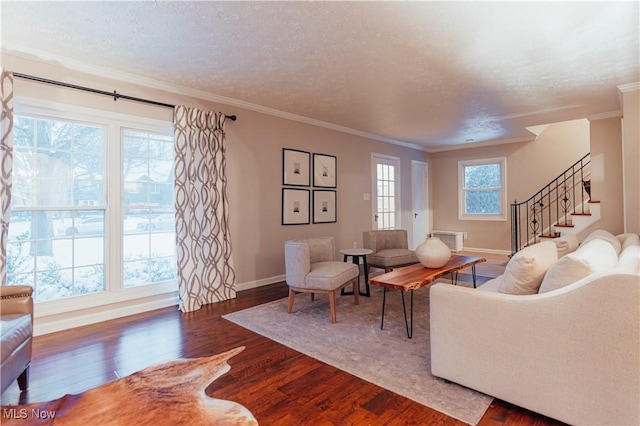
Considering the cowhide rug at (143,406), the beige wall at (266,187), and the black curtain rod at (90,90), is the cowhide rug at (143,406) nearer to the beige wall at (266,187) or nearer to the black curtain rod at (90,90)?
the beige wall at (266,187)

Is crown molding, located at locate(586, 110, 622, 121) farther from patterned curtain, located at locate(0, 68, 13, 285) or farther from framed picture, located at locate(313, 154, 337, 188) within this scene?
patterned curtain, located at locate(0, 68, 13, 285)

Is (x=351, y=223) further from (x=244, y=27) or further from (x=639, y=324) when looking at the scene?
(x=639, y=324)

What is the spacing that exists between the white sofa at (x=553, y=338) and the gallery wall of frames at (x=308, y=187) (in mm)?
3190

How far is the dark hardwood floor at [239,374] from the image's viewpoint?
1741 millimetres

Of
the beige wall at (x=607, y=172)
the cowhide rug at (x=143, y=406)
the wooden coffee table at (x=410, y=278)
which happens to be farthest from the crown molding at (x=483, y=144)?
the cowhide rug at (x=143, y=406)

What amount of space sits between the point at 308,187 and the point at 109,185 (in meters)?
2.71

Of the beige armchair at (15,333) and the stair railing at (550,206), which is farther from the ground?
the stair railing at (550,206)

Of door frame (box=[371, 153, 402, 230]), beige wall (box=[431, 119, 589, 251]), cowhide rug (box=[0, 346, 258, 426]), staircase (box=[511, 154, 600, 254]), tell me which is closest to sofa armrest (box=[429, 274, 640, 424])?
cowhide rug (box=[0, 346, 258, 426])

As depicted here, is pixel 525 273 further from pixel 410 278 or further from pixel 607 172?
pixel 607 172

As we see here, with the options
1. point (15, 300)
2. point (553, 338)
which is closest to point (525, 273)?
point (553, 338)

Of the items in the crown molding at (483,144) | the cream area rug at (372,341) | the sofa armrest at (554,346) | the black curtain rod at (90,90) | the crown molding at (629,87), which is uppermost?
the crown molding at (483,144)

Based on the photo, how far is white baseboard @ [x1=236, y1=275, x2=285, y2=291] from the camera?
4324 millimetres

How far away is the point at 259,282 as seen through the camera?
454 centimetres

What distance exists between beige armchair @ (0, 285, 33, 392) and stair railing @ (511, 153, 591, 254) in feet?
22.2
